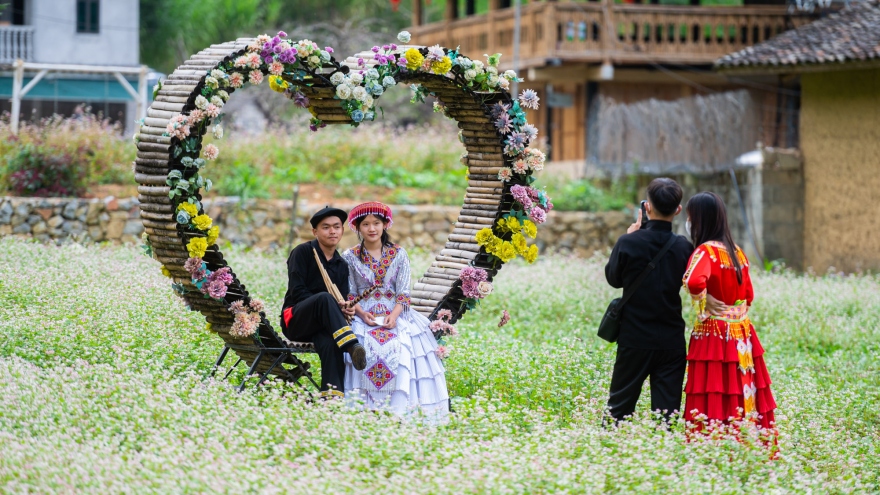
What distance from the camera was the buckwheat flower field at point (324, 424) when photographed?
15.0ft

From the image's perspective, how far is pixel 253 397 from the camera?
19.1 ft

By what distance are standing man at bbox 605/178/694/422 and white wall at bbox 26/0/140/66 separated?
2051 cm

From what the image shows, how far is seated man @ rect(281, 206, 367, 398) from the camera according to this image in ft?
21.0

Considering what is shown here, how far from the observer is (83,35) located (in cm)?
2438

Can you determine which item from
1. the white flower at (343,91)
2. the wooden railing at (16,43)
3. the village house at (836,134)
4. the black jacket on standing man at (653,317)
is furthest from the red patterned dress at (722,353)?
the wooden railing at (16,43)

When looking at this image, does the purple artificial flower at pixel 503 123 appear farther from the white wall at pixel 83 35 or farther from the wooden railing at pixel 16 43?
the wooden railing at pixel 16 43

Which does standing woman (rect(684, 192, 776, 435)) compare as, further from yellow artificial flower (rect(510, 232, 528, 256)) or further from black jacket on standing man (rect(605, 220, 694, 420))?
yellow artificial flower (rect(510, 232, 528, 256))

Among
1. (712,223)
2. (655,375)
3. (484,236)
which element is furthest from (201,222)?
(712,223)

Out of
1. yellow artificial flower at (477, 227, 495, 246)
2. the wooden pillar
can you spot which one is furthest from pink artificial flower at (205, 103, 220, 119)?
the wooden pillar

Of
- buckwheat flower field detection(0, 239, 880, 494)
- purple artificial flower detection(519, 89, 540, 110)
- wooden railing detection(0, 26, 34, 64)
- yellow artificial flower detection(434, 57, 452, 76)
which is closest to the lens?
buckwheat flower field detection(0, 239, 880, 494)

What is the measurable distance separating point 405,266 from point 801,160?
12413 mm

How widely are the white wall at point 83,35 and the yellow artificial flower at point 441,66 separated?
1899 cm

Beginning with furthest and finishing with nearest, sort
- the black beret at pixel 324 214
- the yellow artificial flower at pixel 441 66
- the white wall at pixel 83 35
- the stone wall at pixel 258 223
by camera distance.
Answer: the white wall at pixel 83 35, the stone wall at pixel 258 223, the yellow artificial flower at pixel 441 66, the black beret at pixel 324 214

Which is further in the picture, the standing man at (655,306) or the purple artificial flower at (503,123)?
the purple artificial flower at (503,123)
